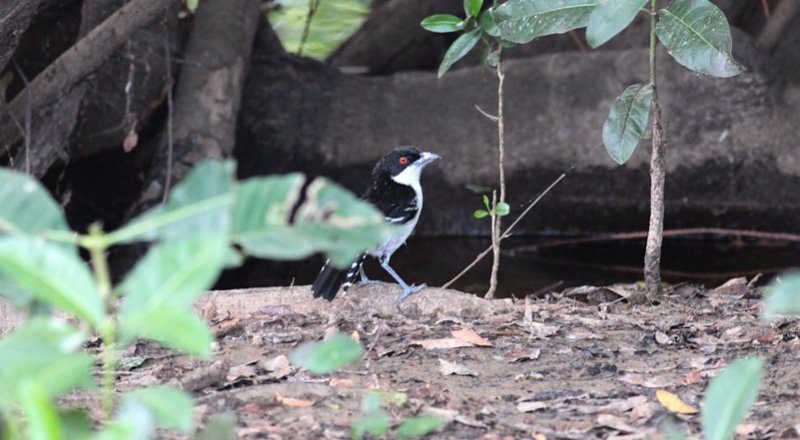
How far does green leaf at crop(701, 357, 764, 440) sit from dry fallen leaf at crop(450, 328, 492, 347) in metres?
1.94

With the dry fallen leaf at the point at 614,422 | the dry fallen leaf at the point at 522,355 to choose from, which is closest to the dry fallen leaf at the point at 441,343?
the dry fallen leaf at the point at 522,355

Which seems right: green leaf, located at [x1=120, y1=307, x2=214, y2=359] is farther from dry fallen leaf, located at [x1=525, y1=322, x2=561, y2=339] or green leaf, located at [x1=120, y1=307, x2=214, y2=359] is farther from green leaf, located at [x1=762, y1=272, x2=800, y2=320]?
dry fallen leaf, located at [x1=525, y1=322, x2=561, y2=339]

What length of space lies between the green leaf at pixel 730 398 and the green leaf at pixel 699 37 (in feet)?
7.60

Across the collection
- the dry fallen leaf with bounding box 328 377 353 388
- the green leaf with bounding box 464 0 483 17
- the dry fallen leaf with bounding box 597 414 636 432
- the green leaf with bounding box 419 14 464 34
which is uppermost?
the green leaf with bounding box 464 0 483 17

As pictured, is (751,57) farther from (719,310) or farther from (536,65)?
(719,310)

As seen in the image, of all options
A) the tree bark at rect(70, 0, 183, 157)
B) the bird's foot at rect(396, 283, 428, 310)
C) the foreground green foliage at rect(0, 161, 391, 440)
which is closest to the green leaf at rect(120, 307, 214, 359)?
the foreground green foliage at rect(0, 161, 391, 440)

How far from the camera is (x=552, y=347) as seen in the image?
4.05 m

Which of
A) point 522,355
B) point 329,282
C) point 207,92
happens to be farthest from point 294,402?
point 207,92

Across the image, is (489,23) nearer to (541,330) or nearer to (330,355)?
(541,330)

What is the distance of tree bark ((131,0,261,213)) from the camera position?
7215 mm

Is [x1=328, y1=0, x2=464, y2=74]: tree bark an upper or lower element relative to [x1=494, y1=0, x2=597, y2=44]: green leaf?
lower

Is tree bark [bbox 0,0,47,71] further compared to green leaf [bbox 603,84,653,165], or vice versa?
tree bark [bbox 0,0,47,71]

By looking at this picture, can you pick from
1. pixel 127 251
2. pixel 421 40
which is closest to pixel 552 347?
pixel 127 251

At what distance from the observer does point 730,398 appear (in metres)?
2.10
